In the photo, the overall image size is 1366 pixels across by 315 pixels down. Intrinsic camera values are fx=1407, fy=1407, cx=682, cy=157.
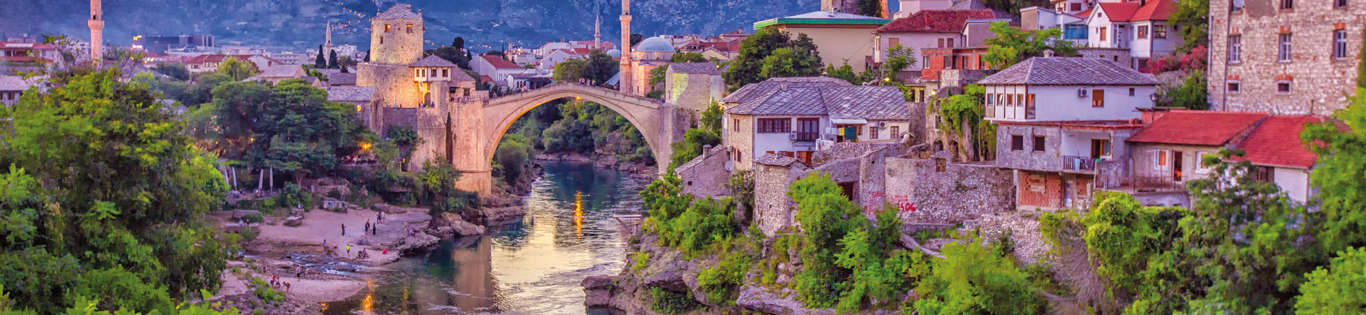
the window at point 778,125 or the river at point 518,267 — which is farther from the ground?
the window at point 778,125

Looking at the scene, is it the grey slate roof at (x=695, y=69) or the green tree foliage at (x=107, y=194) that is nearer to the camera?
the green tree foliage at (x=107, y=194)

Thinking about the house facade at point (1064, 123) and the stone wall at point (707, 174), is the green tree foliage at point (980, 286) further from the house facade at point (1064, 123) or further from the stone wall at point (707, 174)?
the stone wall at point (707, 174)

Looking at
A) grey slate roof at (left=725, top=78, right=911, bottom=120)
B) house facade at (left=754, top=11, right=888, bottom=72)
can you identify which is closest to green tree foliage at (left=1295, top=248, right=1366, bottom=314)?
grey slate roof at (left=725, top=78, right=911, bottom=120)

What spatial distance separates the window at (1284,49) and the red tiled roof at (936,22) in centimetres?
1771

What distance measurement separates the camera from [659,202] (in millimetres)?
38531

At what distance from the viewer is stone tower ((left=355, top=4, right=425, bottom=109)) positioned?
66375 mm

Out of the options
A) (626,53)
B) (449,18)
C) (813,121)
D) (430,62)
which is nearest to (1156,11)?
(813,121)

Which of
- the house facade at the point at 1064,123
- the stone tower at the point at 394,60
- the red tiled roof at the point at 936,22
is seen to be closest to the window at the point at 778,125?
the house facade at the point at 1064,123

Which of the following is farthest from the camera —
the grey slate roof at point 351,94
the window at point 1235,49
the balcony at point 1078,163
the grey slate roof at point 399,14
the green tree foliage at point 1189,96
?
the grey slate roof at point 399,14

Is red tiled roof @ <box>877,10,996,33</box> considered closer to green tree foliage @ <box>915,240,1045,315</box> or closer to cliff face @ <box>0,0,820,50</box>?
green tree foliage @ <box>915,240,1045,315</box>

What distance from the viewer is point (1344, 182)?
20219mm

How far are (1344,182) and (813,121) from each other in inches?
706

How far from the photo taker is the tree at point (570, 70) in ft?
291

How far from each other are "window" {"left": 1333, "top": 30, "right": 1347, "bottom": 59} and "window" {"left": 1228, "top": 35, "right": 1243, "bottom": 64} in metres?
2.91
